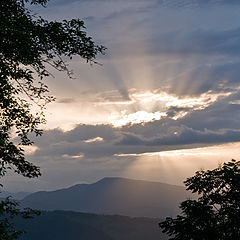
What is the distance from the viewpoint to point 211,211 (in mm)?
24594

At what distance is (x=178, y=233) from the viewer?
23938 mm

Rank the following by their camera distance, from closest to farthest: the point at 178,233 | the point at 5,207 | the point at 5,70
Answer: the point at 5,70, the point at 5,207, the point at 178,233

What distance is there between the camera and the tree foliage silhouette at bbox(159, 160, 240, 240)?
22828 mm

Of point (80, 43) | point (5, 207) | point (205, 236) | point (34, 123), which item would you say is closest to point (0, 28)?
point (80, 43)

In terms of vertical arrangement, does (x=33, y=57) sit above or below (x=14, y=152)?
above

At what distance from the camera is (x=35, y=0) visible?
58.2ft

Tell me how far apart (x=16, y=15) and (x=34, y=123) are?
5341mm

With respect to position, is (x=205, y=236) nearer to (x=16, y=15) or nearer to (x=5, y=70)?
(x=5, y=70)

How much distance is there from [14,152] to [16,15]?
6566mm

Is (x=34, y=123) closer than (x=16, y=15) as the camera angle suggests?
No

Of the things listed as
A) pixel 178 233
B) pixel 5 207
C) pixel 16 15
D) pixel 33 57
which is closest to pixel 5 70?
pixel 33 57

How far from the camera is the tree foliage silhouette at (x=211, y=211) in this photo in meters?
22.8

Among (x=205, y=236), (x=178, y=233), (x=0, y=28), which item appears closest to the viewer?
(x=0, y=28)

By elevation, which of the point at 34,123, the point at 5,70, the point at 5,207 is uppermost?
the point at 5,70
